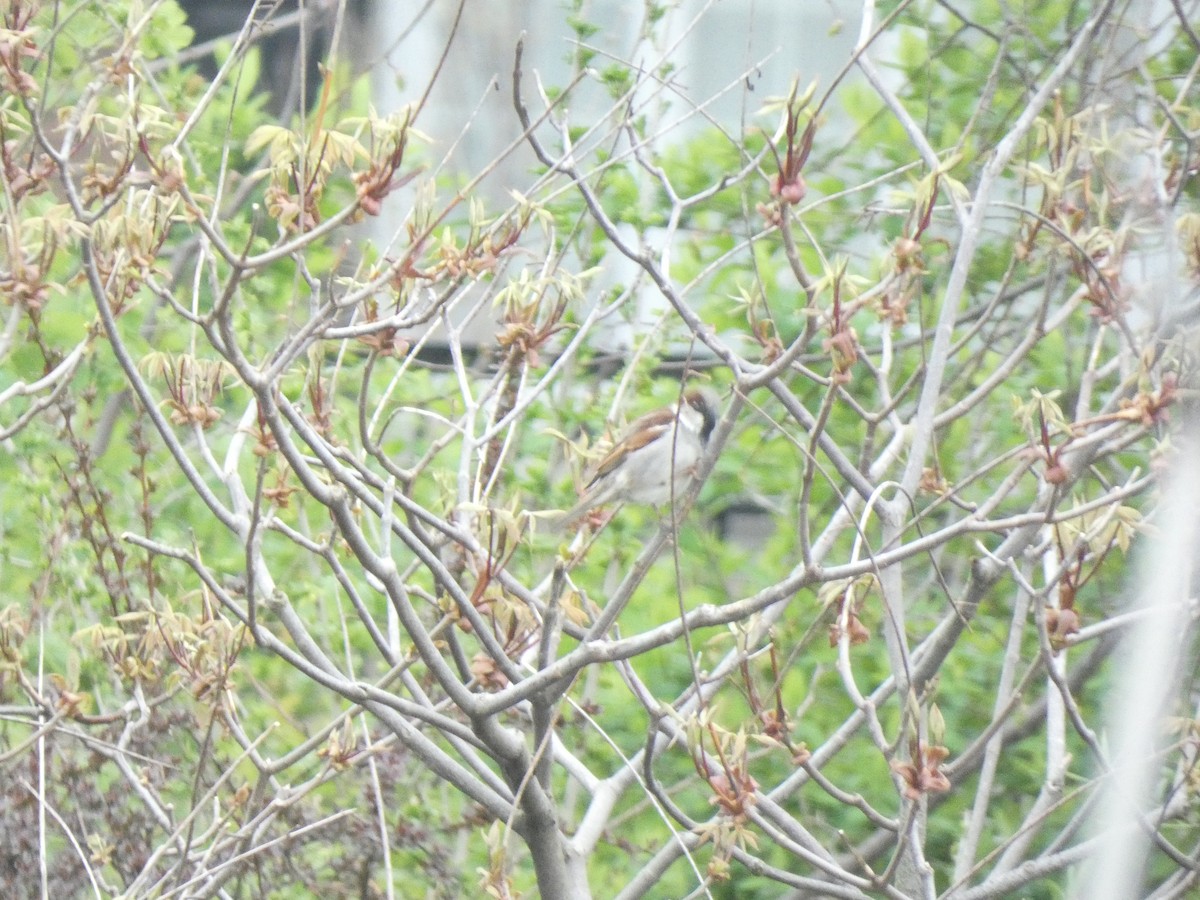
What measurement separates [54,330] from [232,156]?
68.9 inches

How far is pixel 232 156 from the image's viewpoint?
5.90 m

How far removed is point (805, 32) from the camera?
831cm

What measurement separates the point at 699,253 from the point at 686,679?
152 cm

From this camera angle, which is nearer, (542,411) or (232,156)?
(542,411)

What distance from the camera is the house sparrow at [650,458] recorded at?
11.6 ft

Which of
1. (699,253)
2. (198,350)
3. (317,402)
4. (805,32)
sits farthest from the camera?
(805,32)

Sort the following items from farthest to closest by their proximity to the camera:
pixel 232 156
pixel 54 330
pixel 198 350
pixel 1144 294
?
pixel 232 156
pixel 198 350
pixel 54 330
pixel 1144 294

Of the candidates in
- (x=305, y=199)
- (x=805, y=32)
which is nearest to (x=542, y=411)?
(x=305, y=199)

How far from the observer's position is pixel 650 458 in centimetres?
384

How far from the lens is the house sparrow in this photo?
355cm

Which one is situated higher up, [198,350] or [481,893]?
[198,350]

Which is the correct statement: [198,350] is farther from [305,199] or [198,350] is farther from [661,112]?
[305,199]

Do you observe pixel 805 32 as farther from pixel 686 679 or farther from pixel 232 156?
pixel 686 679

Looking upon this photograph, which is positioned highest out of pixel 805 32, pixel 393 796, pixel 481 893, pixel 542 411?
pixel 805 32
